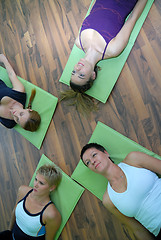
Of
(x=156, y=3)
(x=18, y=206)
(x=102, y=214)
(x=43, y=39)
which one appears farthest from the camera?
(x=43, y=39)

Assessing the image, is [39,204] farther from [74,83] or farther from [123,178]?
[74,83]

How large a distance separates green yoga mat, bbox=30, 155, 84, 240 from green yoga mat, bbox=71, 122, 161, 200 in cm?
7

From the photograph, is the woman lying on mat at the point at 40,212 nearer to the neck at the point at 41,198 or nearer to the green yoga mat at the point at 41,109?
the neck at the point at 41,198

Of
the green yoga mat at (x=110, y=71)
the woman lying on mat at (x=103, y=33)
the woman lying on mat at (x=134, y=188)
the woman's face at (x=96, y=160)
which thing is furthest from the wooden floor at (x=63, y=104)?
the woman's face at (x=96, y=160)

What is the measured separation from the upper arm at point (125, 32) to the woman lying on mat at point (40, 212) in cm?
134

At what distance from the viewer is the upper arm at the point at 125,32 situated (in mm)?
1664

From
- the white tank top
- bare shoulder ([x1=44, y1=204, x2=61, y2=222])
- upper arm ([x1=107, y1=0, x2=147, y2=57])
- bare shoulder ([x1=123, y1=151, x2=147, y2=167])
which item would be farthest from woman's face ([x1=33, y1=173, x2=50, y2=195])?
upper arm ([x1=107, y1=0, x2=147, y2=57])

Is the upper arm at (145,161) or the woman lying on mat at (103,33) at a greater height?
the woman lying on mat at (103,33)

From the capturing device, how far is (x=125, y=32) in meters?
1.69

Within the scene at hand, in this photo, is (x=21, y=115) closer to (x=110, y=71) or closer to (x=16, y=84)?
(x=16, y=84)

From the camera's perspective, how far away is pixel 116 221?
1716 mm

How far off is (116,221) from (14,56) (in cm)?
223

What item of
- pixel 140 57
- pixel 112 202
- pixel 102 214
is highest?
pixel 140 57

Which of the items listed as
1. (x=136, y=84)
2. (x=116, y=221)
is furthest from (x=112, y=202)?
(x=136, y=84)
